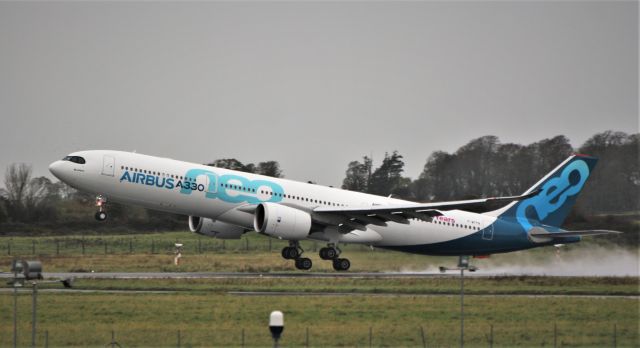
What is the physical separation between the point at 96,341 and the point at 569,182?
31556 millimetres

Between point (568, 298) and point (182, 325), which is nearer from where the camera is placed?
point (182, 325)

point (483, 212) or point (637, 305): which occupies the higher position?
point (483, 212)

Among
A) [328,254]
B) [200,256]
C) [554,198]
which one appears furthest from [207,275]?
[554,198]

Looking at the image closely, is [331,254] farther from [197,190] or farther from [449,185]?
[449,185]

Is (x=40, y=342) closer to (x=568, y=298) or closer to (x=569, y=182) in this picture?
(x=568, y=298)

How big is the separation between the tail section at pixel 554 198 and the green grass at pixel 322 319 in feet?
45.5

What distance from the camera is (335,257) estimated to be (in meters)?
46.8

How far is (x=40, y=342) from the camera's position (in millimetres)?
26312

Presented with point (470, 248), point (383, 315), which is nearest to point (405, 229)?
point (470, 248)

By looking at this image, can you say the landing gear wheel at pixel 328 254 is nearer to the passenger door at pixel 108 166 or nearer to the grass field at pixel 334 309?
the grass field at pixel 334 309

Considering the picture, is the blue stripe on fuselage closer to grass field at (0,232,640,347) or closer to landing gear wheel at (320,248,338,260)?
grass field at (0,232,640,347)

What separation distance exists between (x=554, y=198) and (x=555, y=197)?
77 mm

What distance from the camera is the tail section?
166 feet

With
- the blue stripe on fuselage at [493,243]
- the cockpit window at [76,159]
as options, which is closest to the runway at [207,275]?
the blue stripe on fuselage at [493,243]
